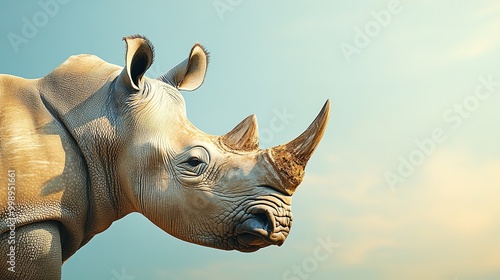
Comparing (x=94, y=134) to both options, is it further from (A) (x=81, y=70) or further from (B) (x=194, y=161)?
(B) (x=194, y=161)

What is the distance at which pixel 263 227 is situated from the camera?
4.50 m

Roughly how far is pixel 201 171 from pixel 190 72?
1372mm

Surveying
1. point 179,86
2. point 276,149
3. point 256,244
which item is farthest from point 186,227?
point 179,86

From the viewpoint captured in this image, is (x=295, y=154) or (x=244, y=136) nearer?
(x=295, y=154)

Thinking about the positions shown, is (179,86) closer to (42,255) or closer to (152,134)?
(152,134)

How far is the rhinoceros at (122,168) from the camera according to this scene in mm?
4602

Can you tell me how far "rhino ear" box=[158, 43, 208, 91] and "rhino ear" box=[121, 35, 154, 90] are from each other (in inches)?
23.4

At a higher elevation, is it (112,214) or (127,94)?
(127,94)

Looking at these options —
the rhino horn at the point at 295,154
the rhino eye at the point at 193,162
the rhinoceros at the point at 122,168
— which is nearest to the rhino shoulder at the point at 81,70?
the rhinoceros at the point at 122,168

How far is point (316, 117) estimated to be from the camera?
15.5ft

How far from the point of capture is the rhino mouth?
4.46 m

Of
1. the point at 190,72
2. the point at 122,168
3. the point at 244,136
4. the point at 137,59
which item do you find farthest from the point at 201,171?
the point at 190,72

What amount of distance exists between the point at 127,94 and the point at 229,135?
77 cm

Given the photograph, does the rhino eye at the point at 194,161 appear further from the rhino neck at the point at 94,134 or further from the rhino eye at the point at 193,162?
the rhino neck at the point at 94,134
